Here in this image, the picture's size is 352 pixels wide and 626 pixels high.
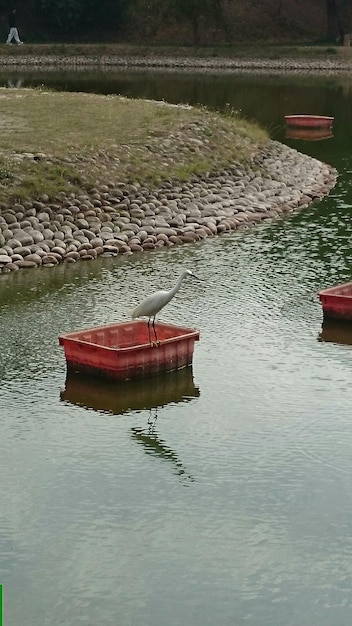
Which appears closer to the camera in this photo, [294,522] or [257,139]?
[294,522]

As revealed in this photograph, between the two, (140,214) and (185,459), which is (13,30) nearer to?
(140,214)

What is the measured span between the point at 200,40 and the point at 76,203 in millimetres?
59890

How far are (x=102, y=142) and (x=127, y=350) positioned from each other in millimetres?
16664

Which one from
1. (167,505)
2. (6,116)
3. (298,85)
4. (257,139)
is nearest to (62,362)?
(167,505)

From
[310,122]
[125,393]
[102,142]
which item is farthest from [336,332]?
[310,122]

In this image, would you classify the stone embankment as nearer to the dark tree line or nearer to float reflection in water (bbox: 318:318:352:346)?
float reflection in water (bbox: 318:318:352:346)

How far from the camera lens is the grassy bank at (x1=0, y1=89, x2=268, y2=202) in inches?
1280

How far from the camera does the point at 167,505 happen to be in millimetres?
16656

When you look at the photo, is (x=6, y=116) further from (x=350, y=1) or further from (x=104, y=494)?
(x=350, y=1)

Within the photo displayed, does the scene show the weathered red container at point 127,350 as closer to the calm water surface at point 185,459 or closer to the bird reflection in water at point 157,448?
the calm water surface at point 185,459

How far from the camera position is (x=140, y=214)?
3278cm

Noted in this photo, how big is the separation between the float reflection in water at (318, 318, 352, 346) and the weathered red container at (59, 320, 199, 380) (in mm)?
3409

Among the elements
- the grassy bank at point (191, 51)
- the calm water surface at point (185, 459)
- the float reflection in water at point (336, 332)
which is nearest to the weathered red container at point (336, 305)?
the float reflection in water at point (336, 332)

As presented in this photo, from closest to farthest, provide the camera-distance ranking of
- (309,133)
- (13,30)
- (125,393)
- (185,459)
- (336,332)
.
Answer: (185,459) < (125,393) < (336,332) < (309,133) < (13,30)
